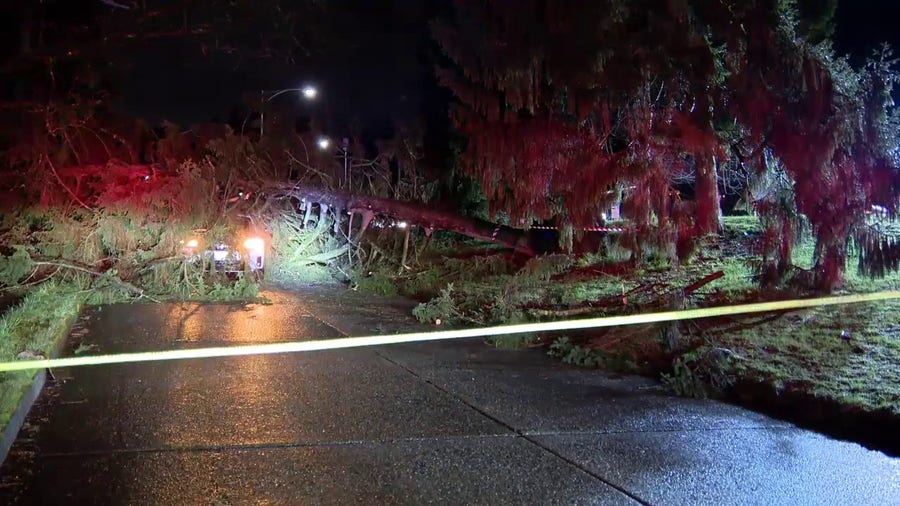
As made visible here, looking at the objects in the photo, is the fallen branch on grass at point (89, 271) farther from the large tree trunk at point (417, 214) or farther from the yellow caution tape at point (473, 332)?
the yellow caution tape at point (473, 332)

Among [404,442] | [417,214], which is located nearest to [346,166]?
[417,214]

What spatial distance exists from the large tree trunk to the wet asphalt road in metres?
7.05

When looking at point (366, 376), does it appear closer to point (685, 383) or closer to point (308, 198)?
point (685, 383)

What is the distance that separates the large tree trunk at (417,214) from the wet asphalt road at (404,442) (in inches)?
277

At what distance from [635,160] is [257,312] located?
631 centimetres

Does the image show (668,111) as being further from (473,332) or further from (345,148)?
(345,148)

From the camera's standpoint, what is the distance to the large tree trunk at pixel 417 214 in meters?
14.9

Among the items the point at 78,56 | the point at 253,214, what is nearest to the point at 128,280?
the point at 253,214

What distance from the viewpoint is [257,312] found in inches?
458

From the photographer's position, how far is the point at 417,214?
15398 mm

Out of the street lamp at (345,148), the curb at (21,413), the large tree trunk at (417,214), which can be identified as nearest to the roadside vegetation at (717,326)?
the large tree trunk at (417,214)

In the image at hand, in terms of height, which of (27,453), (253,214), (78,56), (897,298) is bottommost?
(27,453)

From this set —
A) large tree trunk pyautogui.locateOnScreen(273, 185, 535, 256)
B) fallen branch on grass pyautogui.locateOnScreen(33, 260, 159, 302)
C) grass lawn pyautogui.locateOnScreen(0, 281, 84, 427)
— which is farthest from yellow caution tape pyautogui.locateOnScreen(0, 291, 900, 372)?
large tree trunk pyautogui.locateOnScreen(273, 185, 535, 256)

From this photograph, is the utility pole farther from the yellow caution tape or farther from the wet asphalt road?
the wet asphalt road
